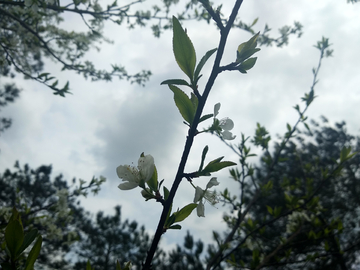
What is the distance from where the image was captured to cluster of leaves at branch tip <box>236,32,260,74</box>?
29.4 inches

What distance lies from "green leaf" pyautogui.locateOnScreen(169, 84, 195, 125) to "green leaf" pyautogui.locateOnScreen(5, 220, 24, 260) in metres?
0.52

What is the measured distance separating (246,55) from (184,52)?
207mm

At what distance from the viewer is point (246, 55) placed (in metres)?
0.75

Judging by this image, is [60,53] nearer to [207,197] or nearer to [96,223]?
[207,197]

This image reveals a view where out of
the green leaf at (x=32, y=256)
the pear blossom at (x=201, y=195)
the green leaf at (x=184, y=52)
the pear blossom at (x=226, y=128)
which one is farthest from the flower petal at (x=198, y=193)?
the green leaf at (x=32, y=256)

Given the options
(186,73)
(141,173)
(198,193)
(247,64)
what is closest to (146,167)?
(141,173)

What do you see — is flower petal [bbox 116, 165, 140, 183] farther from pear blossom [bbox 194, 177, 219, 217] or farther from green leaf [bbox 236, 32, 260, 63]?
green leaf [bbox 236, 32, 260, 63]

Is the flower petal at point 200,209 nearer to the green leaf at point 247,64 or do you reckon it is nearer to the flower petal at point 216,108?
the flower petal at point 216,108

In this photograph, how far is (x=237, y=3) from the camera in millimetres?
694

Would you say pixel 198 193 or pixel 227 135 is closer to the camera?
pixel 198 193

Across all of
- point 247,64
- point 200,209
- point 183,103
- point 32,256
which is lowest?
point 32,256

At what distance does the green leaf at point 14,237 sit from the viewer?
59 cm

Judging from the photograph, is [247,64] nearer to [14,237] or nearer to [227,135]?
[227,135]

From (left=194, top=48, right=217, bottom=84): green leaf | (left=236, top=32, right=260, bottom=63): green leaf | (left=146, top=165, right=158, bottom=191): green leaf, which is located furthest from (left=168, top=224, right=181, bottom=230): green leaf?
(left=236, top=32, right=260, bottom=63): green leaf
